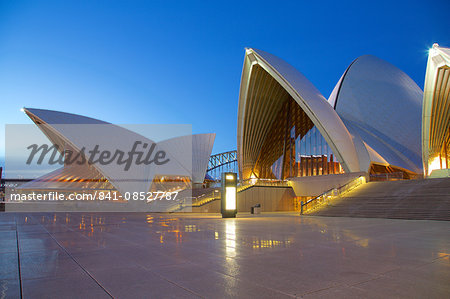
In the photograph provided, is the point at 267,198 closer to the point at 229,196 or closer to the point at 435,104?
the point at 229,196

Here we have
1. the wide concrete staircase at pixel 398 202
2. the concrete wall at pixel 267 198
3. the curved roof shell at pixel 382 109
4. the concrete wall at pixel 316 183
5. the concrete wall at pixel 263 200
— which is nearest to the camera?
the wide concrete staircase at pixel 398 202

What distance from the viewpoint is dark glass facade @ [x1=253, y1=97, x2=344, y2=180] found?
28.4 m

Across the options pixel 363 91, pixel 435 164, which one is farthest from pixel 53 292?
pixel 363 91

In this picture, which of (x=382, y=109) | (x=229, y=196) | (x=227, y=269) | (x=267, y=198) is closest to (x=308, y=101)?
(x=267, y=198)

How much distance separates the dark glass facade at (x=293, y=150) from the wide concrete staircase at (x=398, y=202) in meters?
7.36

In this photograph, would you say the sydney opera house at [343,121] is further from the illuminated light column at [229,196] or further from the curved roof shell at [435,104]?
the illuminated light column at [229,196]

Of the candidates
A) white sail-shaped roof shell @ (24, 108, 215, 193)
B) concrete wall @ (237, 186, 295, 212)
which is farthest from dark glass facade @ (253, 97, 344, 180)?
white sail-shaped roof shell @ (24, 108, 215, 193)

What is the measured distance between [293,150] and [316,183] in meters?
5.38

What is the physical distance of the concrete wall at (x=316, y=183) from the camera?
26212 mm

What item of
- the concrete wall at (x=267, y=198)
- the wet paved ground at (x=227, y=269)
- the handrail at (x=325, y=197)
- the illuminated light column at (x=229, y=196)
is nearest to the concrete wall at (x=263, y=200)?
the concrete wall at (x=267, y=198)

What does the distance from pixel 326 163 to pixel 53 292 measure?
26.8 meters

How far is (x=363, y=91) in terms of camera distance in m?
33.0

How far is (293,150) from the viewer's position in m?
32.3

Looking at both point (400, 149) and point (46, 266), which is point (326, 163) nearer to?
point (400, 149)
